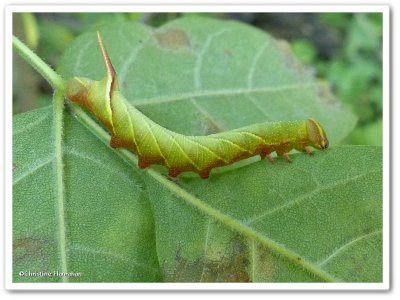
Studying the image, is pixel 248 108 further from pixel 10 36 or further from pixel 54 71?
pixel 10 36

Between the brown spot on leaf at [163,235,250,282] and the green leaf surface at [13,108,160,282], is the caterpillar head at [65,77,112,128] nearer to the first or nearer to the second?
the green leaf surface at [13,108,160,282]

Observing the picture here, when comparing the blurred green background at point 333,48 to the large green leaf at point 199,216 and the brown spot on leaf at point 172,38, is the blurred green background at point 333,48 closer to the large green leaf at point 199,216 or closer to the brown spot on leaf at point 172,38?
the brown spot on leaf at point 172,38

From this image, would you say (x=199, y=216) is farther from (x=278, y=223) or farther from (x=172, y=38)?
(x=172, y=38)

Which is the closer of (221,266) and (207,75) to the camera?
(221,266)

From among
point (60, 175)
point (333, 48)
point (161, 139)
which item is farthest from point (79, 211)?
point (333, 48)

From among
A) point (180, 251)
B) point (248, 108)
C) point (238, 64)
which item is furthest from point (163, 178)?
point (238, 64)

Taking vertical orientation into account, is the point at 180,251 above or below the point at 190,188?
below
